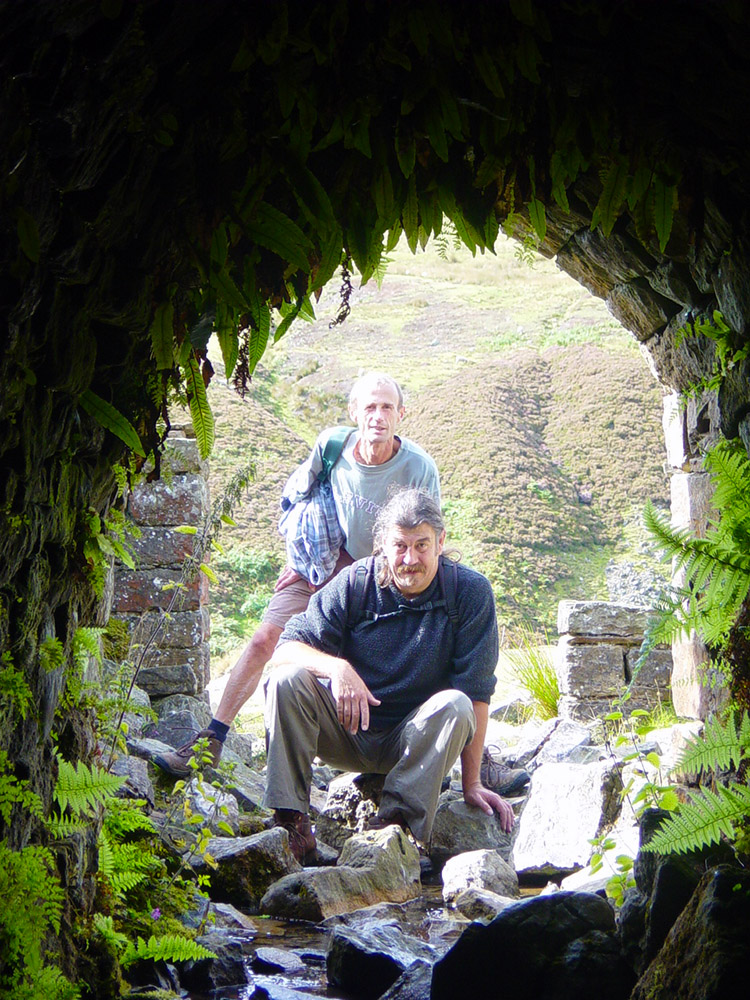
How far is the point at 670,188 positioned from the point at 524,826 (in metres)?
3.57

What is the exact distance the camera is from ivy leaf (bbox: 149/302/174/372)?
2.76m

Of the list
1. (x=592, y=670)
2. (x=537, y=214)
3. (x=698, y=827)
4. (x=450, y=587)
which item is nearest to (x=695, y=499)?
(x=450, y=587)

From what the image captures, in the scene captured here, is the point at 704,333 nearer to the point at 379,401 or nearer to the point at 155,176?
the point at 155,176

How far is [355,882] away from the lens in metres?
4.42

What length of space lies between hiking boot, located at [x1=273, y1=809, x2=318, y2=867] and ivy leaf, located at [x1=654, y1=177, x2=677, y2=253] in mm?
3373

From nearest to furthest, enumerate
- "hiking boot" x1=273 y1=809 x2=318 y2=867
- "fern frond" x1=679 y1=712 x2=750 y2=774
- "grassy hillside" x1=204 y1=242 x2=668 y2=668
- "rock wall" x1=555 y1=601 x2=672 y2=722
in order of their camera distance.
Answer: "fern frond" x1=679 y1=712 x2=750 y2=774, "hiking boot" x1=273 y1=809 x2=318 y2=867, "rock wall" x1=555 y1=601 x2=672 y2=722, "grassy hillside" x1=204 y1=242 x2=668 y2=668

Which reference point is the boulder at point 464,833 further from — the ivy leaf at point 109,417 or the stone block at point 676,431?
the ivy leaf at point 109,417

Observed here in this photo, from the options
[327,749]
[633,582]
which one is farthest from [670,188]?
[633,582]

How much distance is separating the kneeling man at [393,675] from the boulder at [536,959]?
5.90ft

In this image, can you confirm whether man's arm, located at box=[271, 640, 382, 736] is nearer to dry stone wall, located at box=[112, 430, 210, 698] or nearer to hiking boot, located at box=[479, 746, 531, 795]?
hiking boot, located at box=[479, 746, 531, 795]

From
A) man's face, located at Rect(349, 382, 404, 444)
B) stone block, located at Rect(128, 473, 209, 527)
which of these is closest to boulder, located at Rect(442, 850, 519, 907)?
man's face, located at Rect(349, 382, 404, 444)

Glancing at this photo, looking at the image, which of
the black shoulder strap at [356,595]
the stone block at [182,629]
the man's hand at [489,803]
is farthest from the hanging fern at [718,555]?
the stone block at [182,629]

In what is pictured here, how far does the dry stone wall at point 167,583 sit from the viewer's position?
25.0 ft

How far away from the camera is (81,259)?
Result: 2285 mm
